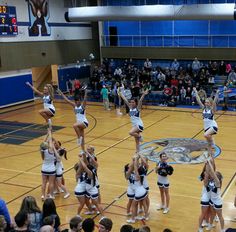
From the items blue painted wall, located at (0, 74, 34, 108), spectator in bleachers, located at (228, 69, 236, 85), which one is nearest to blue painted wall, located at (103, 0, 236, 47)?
spectator in bleachers, located at (228, 69, 236, 85)

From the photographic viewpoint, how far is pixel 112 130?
17312mm

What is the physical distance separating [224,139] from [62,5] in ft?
58.0

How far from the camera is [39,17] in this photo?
26000 mm

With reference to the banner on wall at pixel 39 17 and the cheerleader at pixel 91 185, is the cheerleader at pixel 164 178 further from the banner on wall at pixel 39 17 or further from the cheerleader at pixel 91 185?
the banner on wall at pixel 39 17

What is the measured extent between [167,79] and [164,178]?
1667cm

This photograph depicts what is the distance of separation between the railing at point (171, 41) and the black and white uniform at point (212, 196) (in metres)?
20.5

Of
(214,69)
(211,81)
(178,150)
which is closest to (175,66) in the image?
(214,69)

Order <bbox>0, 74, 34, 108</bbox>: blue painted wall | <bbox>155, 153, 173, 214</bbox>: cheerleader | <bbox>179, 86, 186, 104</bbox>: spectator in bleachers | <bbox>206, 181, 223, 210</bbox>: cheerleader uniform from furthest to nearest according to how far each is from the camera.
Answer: <bbox>0, 74, 34, 108</bbox>: blue painted wall < <bbox>179, 86, 186, 104</bbox>: spectator in bleachers < <bbox>155, 153, 173, 214</bbox>: cheerleader < <bbox>206, 181, 223, 210</bbox>: cheerleader uniform

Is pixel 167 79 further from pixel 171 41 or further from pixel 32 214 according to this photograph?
pixel 32 214

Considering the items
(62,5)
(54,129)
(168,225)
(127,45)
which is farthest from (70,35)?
(168,225)

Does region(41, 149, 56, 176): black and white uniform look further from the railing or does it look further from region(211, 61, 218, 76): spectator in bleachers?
the railing

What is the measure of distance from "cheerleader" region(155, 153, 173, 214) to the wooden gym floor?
0.22m

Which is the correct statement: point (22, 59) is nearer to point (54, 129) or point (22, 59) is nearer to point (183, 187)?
point (54, 129)

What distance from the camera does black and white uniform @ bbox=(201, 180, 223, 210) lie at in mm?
7656
